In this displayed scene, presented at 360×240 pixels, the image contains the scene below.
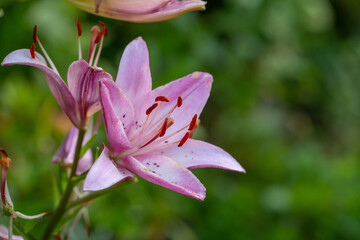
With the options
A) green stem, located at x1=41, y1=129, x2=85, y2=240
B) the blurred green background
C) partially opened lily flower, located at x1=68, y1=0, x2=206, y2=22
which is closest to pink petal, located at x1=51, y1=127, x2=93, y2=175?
green stem, located at x1=41, y1=129, x2=85, y2=240

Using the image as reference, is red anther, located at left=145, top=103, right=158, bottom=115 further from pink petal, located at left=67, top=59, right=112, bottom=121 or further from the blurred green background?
the blurred green background

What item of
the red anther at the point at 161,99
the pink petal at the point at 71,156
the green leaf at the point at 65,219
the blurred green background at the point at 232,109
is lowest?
the blurred green background at the point at 232,109

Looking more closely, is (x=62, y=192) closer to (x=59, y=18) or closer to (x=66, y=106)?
(x=66, y=106)

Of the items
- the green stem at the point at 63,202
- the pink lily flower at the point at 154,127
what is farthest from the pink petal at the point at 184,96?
the green stem at the point at 63,202

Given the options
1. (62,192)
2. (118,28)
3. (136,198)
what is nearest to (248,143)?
(118,28)

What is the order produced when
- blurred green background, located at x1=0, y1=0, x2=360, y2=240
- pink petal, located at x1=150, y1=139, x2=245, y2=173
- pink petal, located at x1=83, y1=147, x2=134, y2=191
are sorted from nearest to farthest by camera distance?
pink petal, located at x1=83, y1=147, x2=134, y2=191, pink petal, located at x1=150, y1=139, x2=245, y2=173, blurred green background, located at x1=0, y1=0, x2=360, y2=240

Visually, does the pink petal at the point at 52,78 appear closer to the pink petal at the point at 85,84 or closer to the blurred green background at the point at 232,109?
the pink petal at the point at 85,84

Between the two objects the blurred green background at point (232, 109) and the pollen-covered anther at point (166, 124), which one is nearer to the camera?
the pollen-covered anther at point (166, 124)
